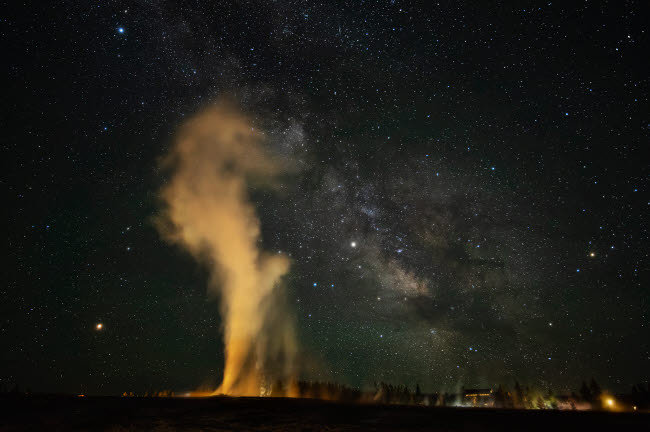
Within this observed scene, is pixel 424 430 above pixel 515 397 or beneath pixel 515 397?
above

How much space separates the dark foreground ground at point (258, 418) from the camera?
1620 centimetres

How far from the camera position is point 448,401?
340 ft

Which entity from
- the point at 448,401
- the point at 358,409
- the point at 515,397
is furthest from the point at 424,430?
the point at 448,401

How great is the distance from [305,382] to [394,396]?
2447 cm

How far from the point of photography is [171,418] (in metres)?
18.0

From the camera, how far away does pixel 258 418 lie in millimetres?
18438

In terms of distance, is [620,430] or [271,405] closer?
[620,430]

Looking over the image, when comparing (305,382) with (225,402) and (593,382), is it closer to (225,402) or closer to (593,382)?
(593,382)

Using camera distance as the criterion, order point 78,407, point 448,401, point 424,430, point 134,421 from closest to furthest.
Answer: point 424,430, point 134,421, point 78,407, point 448,401

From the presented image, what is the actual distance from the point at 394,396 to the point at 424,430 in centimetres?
9094

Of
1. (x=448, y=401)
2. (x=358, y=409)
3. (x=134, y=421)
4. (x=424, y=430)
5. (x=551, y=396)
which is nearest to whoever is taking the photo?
(x=424, y=430)

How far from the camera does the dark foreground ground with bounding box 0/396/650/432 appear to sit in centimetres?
1620

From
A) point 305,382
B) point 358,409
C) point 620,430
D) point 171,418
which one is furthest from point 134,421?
point 305,382

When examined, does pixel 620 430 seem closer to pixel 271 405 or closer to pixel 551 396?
pixel 271 405
